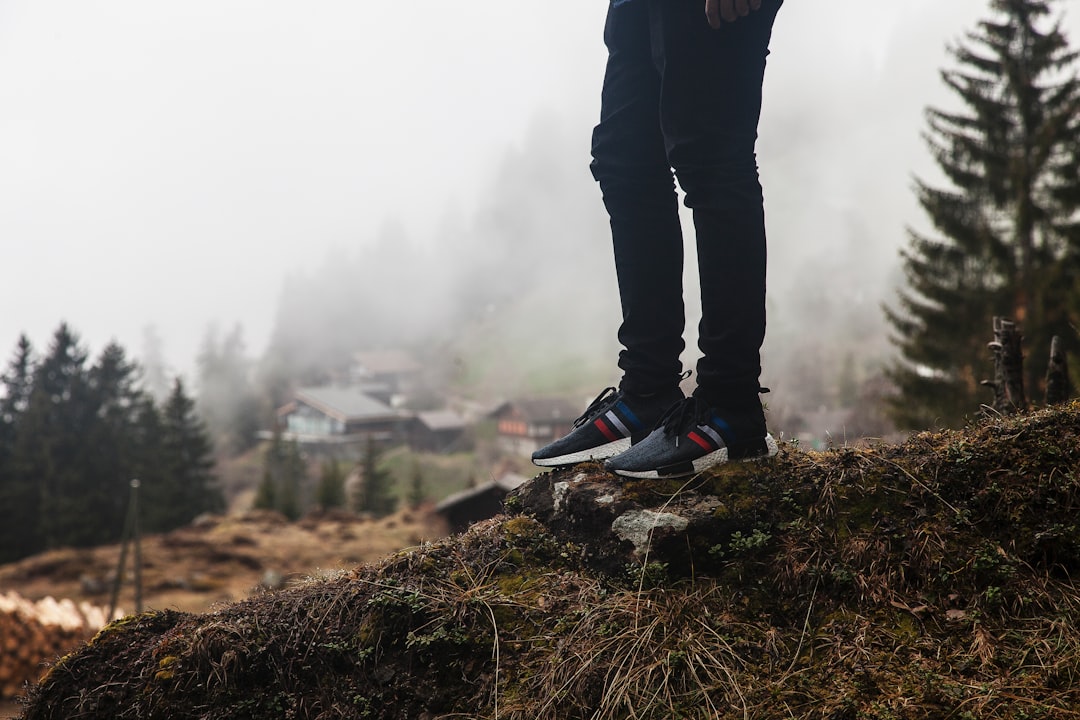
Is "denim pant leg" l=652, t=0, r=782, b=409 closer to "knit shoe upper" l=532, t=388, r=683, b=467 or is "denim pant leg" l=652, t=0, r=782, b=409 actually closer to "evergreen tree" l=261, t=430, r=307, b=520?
"knit shoe upper" l=532, t=388, r=683, b=467

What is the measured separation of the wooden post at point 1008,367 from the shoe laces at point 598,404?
1.83m

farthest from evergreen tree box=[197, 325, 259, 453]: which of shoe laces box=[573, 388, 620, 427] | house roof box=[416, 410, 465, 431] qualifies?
shoe laces box=[573, 388, 620, 427]

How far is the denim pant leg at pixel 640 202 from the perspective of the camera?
2264 millimetres

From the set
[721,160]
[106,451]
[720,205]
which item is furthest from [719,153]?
[106,451]

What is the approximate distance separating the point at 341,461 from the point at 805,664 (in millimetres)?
55074

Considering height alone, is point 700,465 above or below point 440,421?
above

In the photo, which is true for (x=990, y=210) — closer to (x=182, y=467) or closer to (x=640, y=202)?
(x=640, y=202)

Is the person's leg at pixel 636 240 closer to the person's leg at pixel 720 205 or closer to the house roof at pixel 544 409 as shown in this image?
the person's leg at pixel 720 205

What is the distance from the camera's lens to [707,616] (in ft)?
5.44

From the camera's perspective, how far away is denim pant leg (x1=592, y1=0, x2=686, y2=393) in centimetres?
226

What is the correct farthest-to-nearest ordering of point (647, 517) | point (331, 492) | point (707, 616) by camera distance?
point (331, 492) < point (647, 517) < point (707, 616)

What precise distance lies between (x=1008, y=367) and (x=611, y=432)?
6.90 feet

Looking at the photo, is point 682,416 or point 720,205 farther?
point 682,416

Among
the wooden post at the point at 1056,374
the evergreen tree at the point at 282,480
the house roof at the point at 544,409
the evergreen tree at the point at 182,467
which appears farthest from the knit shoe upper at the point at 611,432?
the house roof at the point at 544,409
